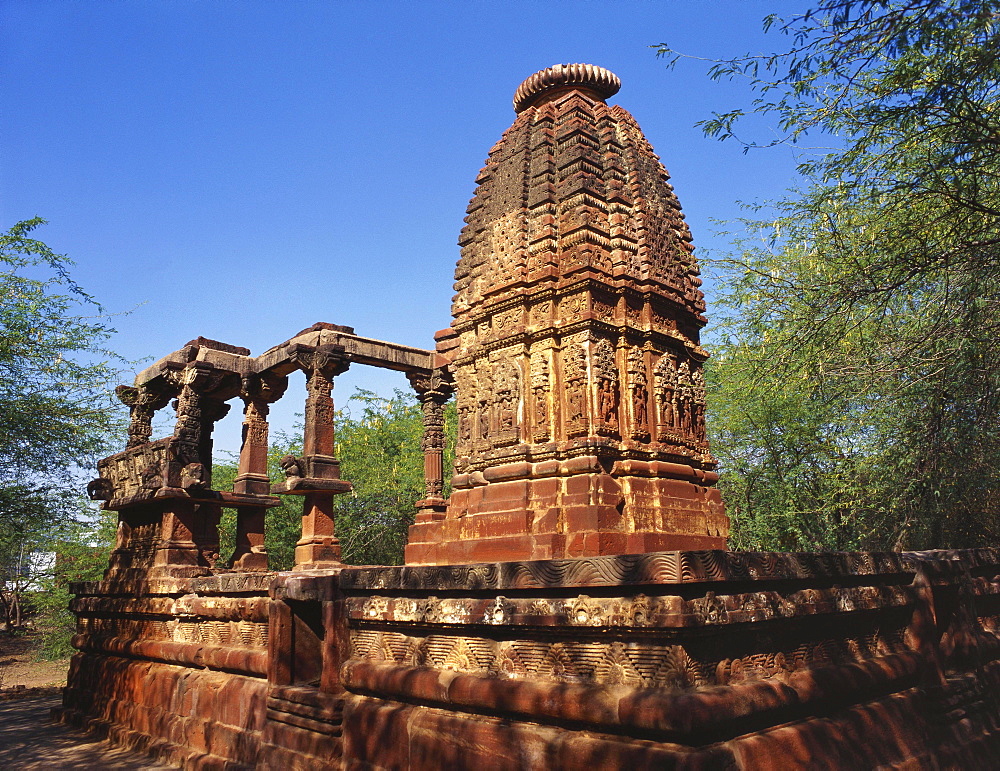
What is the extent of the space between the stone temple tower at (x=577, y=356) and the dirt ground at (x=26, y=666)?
637 inches

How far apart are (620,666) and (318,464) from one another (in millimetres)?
7800

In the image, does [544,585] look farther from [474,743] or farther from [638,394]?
[638,394]

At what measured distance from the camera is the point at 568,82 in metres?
7.83

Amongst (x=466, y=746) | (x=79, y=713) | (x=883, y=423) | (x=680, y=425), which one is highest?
(x=883, y=423)

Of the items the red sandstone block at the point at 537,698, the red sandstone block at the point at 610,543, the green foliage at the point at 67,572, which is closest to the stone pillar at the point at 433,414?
the red sandstone block at the point at 610,543

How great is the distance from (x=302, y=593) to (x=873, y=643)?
12.8 feet

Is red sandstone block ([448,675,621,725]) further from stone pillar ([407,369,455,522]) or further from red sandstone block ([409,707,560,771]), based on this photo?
stone pillar ([407,369,455,522])

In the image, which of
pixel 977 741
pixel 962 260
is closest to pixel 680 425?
pixel 962 260

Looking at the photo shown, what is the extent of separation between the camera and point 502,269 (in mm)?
7184

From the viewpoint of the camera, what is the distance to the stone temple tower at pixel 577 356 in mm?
6105

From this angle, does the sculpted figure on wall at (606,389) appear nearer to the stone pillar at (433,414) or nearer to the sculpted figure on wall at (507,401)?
the sculpted figure on wall at (507,401)

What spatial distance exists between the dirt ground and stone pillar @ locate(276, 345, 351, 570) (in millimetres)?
11364

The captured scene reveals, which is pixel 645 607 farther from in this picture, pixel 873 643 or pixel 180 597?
pixel 180 597

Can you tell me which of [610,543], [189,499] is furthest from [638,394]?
[189,499]
